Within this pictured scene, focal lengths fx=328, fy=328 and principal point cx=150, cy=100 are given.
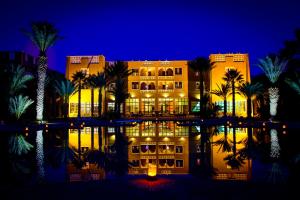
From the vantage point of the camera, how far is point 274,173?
8359 mm

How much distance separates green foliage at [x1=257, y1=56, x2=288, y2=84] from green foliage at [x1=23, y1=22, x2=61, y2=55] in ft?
66.6

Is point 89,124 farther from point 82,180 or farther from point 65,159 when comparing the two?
point 82,180

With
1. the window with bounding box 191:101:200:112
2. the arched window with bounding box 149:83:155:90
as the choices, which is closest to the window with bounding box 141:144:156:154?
the arched window with bounding box 149:83:155:90

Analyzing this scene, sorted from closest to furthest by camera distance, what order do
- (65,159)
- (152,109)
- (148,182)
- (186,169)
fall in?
(148,182) < (186,169) < (65,159) < (152,109)

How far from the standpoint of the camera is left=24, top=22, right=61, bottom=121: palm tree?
97.2 ft

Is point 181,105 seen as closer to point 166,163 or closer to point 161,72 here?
point 161,72

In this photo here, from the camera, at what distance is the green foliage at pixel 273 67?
31.7 meters

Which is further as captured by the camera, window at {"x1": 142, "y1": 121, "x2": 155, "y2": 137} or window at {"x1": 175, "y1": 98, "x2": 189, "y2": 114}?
window at {"x1": 175, "y1": 98, "x2": 189, "y2": 114}

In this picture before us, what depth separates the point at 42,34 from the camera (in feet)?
97.8

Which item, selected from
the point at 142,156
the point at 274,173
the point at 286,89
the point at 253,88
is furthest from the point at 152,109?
the point at 274,173

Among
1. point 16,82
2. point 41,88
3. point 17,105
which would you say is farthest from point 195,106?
point 17,105

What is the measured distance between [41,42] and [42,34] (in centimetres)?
74

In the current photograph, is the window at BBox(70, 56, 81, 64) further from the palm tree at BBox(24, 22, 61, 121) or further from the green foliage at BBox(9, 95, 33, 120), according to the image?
the green foliage at BBox(9, 95, 33, 120)

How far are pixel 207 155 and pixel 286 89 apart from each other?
2352 cm
